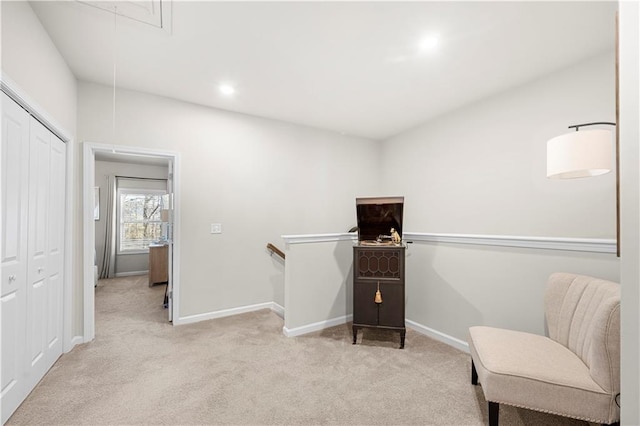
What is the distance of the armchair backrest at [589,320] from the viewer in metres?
1.33

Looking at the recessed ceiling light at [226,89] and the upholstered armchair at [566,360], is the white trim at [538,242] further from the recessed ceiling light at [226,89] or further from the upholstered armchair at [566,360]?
the recessed ceiling light at [226,89]

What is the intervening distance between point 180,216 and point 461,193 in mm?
3161

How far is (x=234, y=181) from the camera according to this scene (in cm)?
343

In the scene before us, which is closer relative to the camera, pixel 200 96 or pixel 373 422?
pixel 373 422

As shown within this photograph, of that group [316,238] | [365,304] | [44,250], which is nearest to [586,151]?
[365,304]

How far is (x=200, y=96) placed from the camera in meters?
2.98

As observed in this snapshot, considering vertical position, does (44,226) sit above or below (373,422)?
above

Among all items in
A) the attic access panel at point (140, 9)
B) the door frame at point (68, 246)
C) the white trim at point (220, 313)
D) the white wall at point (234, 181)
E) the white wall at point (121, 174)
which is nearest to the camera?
the attic access panel at point (140, 9)

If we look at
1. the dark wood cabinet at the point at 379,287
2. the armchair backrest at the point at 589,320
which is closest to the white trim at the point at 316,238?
the dark wood cabinet at the point at 379,287

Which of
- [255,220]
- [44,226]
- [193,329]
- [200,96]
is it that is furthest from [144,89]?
[193,329]

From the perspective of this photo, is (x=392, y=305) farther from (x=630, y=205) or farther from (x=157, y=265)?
(x=157, y=265)

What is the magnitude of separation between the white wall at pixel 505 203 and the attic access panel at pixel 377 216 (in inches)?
21.9

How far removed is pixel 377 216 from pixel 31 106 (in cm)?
282

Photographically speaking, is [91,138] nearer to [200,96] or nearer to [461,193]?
[200,96]
